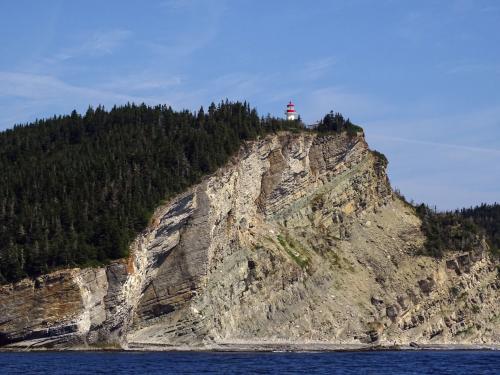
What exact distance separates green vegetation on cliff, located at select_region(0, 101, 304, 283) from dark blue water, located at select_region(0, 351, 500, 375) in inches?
366

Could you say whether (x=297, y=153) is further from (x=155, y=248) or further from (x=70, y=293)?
(x=70, y=293)

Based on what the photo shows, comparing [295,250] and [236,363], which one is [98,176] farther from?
[236,363]

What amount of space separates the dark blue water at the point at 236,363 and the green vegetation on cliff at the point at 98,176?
9292 mm

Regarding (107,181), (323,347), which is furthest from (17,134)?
(323,347)

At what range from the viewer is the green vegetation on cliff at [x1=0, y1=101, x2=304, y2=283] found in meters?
81.5

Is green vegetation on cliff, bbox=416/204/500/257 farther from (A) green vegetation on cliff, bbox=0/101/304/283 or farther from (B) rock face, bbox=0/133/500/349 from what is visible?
(A) green vegetation on cliff, bbox=0/101/304/283

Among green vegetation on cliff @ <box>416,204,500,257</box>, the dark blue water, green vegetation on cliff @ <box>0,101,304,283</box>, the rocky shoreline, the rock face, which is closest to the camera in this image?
the dark blue water

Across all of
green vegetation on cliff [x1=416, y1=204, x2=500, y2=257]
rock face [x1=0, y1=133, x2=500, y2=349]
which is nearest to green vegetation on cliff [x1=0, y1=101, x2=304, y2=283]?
rock face [x1=0, y1=133, x2=500, y2=349]

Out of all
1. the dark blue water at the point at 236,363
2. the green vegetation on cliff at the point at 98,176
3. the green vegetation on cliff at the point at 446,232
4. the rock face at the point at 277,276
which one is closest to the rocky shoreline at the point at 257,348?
the rock face at the point at 277,276

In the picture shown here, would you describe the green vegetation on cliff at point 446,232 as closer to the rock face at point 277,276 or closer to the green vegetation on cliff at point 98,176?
the rock face at point 277,276

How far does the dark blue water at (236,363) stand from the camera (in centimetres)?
6168

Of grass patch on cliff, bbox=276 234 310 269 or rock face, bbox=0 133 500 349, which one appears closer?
rock face, bbox=0 133 500 349

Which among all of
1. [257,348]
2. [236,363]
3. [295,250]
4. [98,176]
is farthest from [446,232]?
[236,363]

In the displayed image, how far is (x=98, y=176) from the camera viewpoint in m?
92.9
